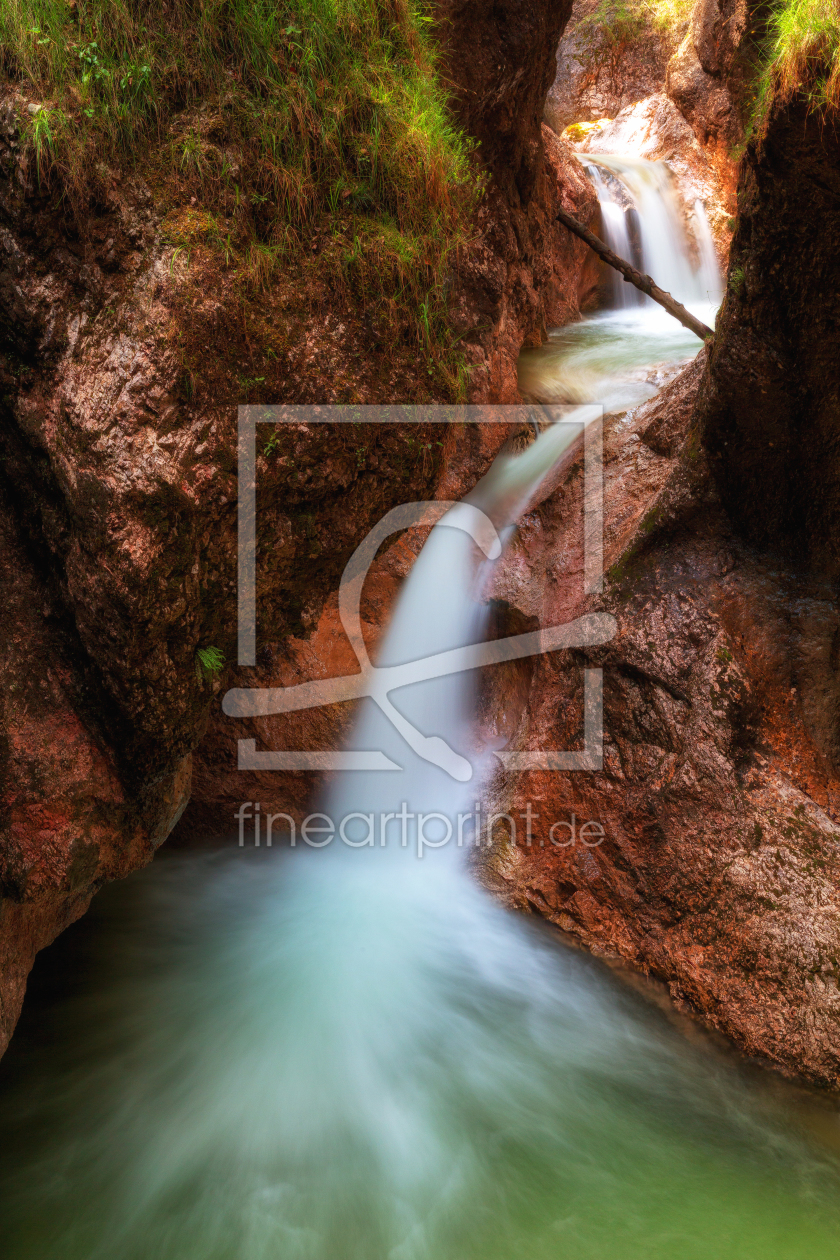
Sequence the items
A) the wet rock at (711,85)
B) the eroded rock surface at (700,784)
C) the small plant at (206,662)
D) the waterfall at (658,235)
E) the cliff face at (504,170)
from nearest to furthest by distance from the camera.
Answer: the small plant at (206,662)
the eroded rock surface at (700,784)
the cliff face at (504,170)
the waterfall at (658,235)
the wet rock at (711,85)

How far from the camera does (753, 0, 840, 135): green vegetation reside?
2705 mm

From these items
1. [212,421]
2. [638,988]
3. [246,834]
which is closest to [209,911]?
[246,834]

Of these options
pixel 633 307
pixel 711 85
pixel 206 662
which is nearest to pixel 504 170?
pixel 633 307

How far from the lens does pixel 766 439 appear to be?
353 cm

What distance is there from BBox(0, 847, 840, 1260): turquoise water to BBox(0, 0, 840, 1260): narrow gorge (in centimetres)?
2

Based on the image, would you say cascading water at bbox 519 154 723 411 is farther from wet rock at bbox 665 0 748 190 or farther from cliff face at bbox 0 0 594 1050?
cliff face at bbox 0 0 594 1050

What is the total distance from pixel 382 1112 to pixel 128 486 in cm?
287

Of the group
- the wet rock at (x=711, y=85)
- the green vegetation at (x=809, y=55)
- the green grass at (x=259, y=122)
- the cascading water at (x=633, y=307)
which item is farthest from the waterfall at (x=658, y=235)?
the green grass at (x=259, y=122)

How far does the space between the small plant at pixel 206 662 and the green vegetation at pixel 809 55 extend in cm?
333

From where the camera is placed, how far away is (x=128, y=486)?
8.32 feet

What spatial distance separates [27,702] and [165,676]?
525mm

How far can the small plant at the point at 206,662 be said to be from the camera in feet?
9.86

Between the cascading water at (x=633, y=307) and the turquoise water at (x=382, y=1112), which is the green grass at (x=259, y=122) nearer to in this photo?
the cascading water at (x=633, y=307)

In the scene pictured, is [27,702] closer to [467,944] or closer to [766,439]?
[467,944]
